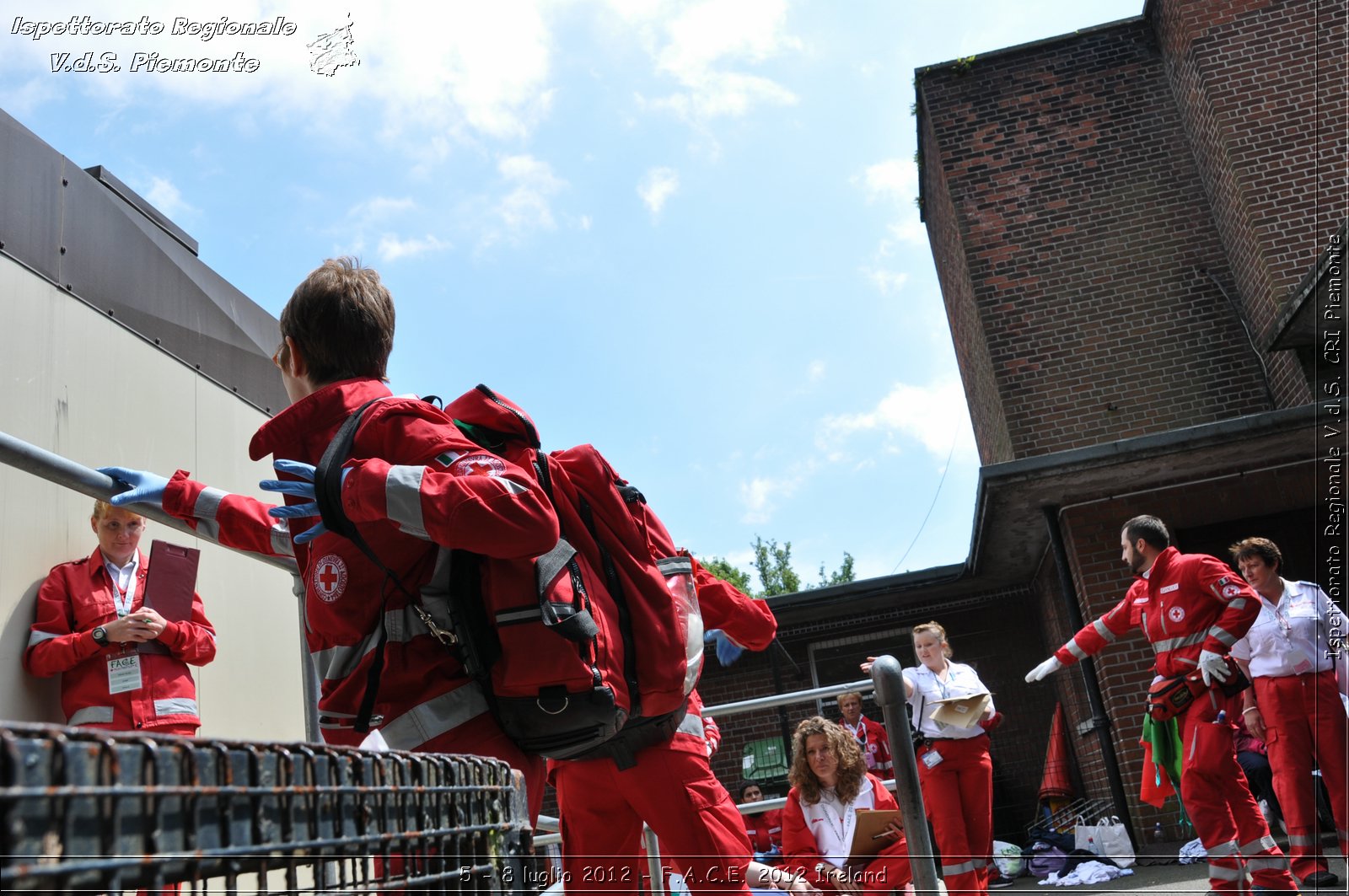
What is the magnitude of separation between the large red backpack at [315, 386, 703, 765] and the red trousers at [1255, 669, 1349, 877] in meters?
5.04

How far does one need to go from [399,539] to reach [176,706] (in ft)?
8.42

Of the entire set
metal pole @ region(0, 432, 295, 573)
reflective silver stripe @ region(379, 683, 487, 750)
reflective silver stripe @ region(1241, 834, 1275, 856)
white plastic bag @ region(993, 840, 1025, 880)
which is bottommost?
white plastic bag @ region(993, 840, 1025, 880)

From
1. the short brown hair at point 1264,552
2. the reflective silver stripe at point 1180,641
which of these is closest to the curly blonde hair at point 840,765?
the reflective silver stripe at point 1180,641

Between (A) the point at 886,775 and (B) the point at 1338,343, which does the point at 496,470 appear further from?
(B) the point at 1338,343

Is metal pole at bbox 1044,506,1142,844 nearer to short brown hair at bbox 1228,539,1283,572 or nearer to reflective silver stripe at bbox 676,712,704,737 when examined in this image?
short brown hair at bbox 1228,539,1283,572

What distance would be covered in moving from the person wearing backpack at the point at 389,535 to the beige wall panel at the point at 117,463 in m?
1.96

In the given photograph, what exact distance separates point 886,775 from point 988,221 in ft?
25.8

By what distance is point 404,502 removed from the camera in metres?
2.15

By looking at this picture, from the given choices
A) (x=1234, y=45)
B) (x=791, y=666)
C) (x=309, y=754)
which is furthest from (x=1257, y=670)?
(x=1234, y=45)

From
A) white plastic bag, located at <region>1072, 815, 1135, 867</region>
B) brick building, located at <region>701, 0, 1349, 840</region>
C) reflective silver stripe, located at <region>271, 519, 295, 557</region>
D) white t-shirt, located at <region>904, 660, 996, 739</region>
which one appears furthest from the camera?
brick building, located at <region>701, 0, 1349, 840</region>

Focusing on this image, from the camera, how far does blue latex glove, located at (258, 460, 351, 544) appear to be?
2320 mm

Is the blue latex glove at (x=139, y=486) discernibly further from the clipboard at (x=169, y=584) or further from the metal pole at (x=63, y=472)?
the clipboard at (x=169, y=584)

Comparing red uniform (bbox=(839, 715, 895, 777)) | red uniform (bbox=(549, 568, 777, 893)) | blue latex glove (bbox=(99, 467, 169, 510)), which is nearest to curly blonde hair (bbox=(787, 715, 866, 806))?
red uniform (bbox=(549, 568, 777, 893))

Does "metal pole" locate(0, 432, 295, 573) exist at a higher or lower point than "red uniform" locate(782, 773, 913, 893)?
higher
